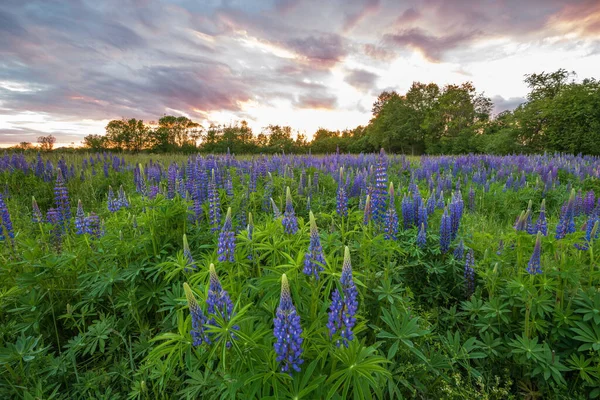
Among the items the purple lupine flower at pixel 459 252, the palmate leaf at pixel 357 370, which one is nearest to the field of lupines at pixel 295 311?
the palmate leaf at pixel 357 370

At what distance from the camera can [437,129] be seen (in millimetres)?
40438

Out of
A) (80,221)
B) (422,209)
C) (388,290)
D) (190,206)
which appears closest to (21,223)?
(80,221)

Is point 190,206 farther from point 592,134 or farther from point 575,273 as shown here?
point 592,134

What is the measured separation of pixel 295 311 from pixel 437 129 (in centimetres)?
4545

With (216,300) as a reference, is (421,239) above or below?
below

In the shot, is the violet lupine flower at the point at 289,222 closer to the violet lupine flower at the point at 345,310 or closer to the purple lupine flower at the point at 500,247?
the violet lupine flower at the point at 345,310

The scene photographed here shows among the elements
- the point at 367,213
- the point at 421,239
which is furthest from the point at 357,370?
the point at 421,239

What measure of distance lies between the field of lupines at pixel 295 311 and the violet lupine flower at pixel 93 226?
0.02 m

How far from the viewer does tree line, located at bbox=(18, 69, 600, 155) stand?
18031 millimetres

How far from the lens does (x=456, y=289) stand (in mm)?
2955

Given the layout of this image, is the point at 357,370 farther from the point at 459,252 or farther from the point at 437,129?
the point at 437,129

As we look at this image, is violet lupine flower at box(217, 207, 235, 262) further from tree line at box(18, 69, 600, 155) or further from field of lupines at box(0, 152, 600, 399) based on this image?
tree line at box(18, 69, 600, 155)

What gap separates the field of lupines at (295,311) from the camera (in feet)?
4.77

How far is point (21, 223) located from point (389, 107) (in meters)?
45.9
